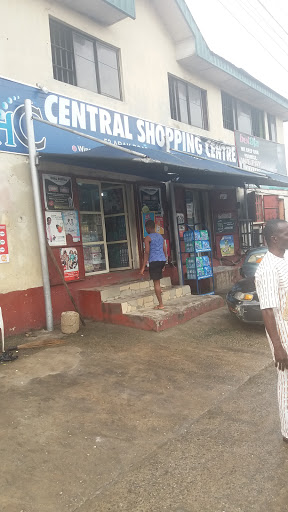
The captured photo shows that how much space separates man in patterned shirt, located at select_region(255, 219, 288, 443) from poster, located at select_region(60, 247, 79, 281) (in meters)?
4.99

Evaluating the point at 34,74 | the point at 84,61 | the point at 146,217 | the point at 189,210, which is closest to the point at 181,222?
the point at 189,210

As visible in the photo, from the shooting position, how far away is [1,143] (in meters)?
6.36

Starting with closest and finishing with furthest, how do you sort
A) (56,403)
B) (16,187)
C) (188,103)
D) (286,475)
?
(286,475) < (56,403) < (16,187) < (188,103)

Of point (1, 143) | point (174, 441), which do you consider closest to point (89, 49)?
point (1, 143)

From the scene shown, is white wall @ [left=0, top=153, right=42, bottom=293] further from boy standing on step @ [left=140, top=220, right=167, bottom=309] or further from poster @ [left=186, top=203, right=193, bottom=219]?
poster @ [left=186, top=203, right=193, bottom=219]

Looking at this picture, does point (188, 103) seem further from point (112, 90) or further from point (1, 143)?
point (1, 143)

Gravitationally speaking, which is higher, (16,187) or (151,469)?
(16,187)

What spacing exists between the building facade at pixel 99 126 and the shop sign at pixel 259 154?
1.16 metres

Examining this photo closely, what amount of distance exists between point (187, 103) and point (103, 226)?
5213 mm

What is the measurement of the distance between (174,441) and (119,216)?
6.47 m

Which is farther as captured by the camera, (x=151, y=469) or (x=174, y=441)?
(x=174, y=441)

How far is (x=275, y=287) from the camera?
2748 millimetres

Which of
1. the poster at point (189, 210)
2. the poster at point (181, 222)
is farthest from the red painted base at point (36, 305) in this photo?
the poster at point (189, 210)

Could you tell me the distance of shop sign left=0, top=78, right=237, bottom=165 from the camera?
6539 mm
